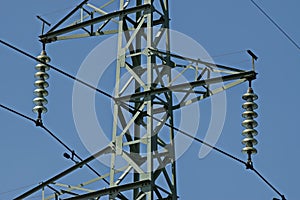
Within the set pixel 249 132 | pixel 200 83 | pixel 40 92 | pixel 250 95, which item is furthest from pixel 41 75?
pixel 249 132

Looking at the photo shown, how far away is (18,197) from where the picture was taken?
76.0 feet

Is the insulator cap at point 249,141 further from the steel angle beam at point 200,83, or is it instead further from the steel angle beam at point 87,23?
the steel angle beam at point 87,23

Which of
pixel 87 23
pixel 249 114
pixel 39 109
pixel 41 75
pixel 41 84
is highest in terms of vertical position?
pixel 87 23

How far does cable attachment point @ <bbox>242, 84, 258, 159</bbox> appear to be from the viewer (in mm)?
22375

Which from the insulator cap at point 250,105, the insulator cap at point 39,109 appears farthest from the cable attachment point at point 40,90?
the insulator cap at point 250,105

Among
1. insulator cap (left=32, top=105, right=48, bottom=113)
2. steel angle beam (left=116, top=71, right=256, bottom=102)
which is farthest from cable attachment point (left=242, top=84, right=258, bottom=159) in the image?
insulator cap (left=32, top=105, right=48, bottom=113)

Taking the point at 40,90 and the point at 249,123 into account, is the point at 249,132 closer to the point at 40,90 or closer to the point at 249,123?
the point at 249,123

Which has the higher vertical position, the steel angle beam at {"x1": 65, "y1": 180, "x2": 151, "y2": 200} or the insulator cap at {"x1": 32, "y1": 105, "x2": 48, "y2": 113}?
the insulator cap at {"x1": 32, "y1": 105, "x2": 48, "y2": 113}

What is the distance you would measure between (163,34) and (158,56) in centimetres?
66

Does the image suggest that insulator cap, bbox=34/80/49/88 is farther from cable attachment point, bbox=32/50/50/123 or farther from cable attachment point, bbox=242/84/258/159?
cable attachment point, bbox=242/84/258/159

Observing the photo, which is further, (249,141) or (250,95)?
(250,95)

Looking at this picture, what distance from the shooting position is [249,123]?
22516 millimetres

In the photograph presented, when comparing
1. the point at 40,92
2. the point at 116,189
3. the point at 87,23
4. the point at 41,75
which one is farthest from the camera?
the point at 87,23

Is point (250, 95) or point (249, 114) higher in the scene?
point (250, 95)
